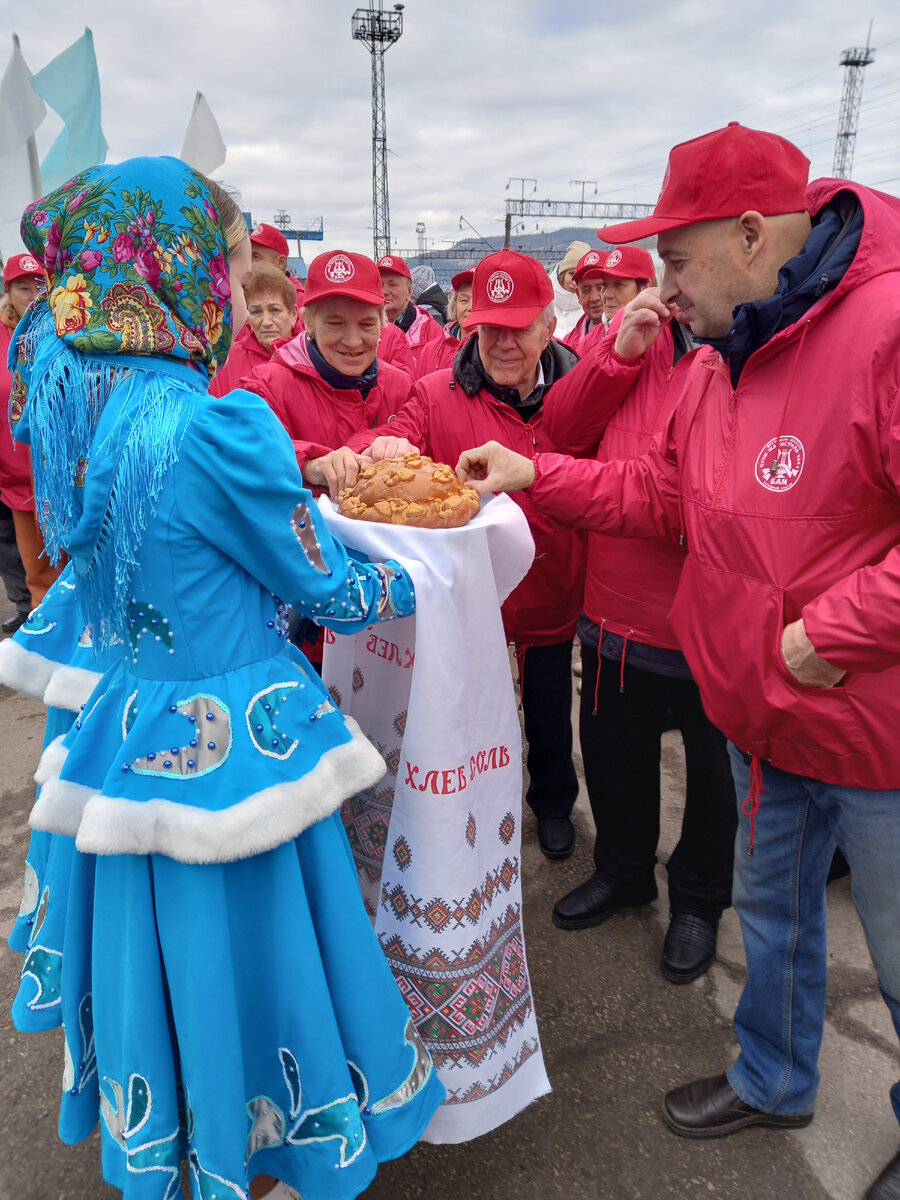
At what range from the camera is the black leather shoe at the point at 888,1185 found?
1777mm

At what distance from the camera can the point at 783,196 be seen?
1.60m

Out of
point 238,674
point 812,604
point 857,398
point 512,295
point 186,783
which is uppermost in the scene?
point 512,295

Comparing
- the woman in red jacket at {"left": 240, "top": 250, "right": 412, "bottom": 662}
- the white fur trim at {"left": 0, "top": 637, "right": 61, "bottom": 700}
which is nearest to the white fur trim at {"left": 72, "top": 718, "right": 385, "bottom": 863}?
the white fur trim at {"left": 0, "top": 637, "right": 61, "bottom": 700}

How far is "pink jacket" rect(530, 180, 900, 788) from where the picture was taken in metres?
1.40

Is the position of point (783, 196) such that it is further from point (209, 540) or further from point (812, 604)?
point (209, 540)

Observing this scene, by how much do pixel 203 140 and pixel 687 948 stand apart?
261 inches

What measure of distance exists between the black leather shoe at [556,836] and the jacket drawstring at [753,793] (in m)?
1.40

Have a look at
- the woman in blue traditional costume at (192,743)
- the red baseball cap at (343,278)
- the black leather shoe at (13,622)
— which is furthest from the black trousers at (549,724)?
the black leather shoe at (13,622)

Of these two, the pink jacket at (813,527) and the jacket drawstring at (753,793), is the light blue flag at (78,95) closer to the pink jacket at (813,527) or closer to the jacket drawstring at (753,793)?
the pink jacket at (813,527)

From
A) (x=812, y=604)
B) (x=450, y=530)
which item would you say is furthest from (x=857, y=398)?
(x=450, y=530)

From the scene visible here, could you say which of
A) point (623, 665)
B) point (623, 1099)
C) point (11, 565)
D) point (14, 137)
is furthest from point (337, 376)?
point (14, 137)

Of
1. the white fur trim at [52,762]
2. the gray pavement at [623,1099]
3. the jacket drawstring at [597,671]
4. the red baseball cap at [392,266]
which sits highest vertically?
the red baseball cap at [392,266]

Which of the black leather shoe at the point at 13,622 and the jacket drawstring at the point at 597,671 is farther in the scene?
the black leather shoe at the point at 13,622

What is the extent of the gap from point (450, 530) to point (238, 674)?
560 millimetres
